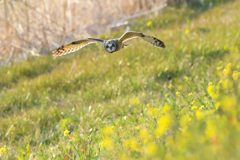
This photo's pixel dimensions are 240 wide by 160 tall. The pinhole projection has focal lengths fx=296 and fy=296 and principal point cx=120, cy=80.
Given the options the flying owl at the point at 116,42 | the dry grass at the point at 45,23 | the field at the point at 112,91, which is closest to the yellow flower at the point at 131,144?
the field at the point at 112,91

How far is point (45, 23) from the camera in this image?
9.03 meters

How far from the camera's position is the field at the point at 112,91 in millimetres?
3660

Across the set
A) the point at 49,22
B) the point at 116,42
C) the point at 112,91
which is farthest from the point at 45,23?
the point at 116,42

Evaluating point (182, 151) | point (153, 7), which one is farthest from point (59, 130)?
point (153, 7)

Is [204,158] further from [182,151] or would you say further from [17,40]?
[17,40]

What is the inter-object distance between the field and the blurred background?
627 mm

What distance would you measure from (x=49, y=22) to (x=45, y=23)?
128 millimetres

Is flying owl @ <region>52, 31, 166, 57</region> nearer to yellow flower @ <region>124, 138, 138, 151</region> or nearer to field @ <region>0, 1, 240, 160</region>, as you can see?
field @ <region>0, 1, 240, 160</region>

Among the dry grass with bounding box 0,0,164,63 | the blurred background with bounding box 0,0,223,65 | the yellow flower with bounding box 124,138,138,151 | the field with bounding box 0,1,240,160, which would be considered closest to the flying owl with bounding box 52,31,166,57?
the field with bounding box 0,1,240,160

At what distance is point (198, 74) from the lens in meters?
5.81

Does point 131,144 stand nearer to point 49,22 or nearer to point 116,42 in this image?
point 116,42

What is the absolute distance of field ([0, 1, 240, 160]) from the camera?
12.0ft

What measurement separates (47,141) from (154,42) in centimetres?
232

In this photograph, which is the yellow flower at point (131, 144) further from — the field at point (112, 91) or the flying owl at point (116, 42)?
the flying owl at point (116, 42)
